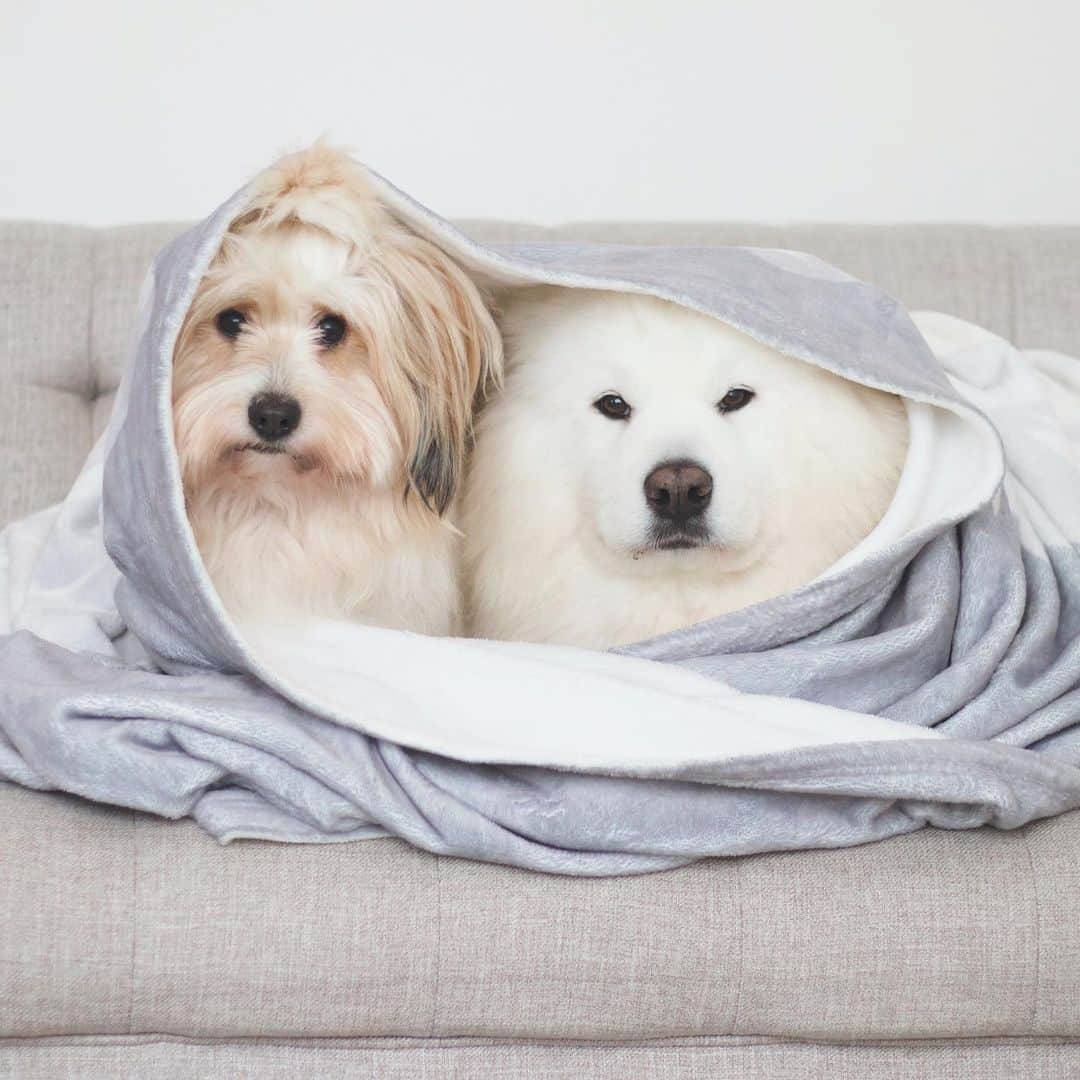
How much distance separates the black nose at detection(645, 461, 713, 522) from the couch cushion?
364 millimetres

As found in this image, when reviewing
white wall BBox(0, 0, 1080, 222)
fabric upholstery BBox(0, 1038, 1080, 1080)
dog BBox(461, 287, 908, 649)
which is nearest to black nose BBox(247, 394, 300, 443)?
dog BBox(461, 287, 908, 649)


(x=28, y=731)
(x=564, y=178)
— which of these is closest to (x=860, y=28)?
(x=564, y=178)

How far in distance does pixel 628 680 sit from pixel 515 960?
30 centimetres

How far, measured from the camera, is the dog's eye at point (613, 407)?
160 centimetres

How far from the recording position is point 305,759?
135 cm

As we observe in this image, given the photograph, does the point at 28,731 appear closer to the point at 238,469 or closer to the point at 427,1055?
the point at 238,469

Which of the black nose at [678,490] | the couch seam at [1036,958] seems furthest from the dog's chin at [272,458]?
the couch seam at [1036,958]

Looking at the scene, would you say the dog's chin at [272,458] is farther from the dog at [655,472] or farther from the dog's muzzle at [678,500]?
the dog's muzzle at [678,500]

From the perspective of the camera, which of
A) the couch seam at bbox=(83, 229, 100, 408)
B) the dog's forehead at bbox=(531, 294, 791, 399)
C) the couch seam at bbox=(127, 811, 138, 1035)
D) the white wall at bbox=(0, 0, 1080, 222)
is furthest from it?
the white wall at bbox=(0, 0, 1080, 222)

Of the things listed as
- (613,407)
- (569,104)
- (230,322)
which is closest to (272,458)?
(230,322)

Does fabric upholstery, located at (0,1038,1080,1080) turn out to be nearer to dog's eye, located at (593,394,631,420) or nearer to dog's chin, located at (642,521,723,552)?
dog's chin, located at (642,521,723,552)

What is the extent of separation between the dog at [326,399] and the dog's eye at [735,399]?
0.26 metres

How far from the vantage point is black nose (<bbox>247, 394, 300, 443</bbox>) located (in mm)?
1465

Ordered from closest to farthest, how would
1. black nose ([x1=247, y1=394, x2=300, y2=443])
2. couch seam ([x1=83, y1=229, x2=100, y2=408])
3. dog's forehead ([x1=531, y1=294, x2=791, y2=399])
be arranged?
black nose ([x1=247, y1=394, x2=300, y2=443]) → dog's forehead ([x1=531, y1=294, x2=791, y2=399]) → couch seam ([x1=83, y1=229, x2=100, y2=408])
